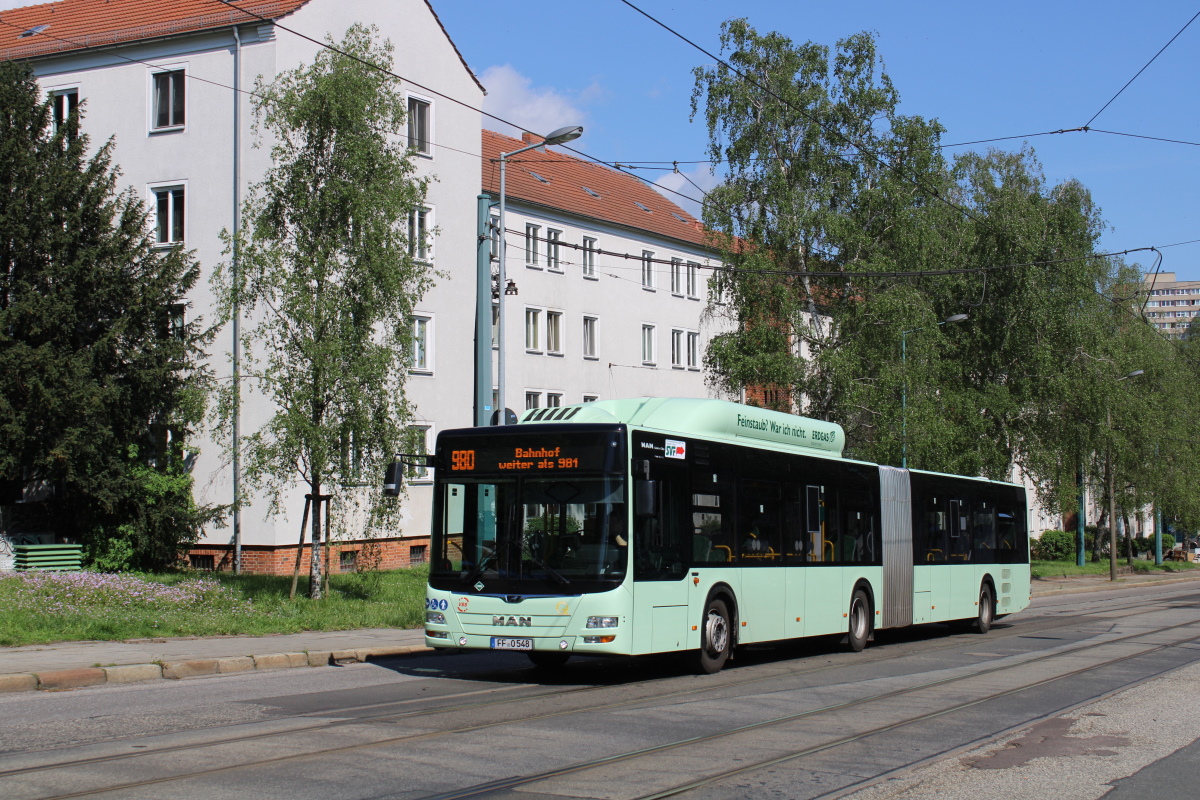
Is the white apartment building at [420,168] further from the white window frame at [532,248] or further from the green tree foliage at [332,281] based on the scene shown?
the green tree foliage at [332,281]

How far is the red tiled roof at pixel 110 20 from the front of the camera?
108 feet

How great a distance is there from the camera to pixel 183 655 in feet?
45.7

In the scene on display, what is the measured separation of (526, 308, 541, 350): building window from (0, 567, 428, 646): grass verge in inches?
866

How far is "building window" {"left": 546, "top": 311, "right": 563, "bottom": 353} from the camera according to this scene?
45.1m

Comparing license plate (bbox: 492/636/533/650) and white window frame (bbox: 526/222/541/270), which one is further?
white window frame (bbox: 526/222/541/270)

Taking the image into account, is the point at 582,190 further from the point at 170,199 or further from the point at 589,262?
the point at 170,199

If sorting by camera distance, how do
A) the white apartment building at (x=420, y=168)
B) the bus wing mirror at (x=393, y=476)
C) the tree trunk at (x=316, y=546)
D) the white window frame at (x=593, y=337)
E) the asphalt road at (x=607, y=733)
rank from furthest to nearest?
the white window frame at (x=593, y=337)
the white apartment building at (x=420, y=168)
the tree trunk at (x=316, y=546)
the bus wing mirror at (x=393, y=476)
the asphalt road at (x=607, y=733)

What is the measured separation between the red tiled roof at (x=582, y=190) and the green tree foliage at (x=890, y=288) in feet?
23.8

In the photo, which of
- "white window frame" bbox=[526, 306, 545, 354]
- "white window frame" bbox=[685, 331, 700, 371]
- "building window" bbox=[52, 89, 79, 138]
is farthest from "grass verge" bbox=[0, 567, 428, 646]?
"white window frame" bbox=[685, 331, 700, 371]

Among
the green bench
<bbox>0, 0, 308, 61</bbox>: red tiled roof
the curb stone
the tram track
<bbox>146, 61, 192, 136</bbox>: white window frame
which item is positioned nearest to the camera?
the tram track

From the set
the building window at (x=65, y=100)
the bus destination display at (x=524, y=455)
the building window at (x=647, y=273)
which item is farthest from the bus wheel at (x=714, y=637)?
the building window at (x=647, y=273)

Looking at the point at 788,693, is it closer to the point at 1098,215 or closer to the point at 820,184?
the point at 820,184

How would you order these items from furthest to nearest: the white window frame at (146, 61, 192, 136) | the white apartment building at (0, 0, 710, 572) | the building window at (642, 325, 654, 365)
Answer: the building window at (642, 325, 654, 365) < the white window frame at (146, 61, 192, 136) < the white apartment building at (0, 0, 710, 572)

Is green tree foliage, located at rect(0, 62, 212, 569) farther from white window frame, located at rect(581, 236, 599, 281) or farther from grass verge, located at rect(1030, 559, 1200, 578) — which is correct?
grass verge, located at rect(1030, 559, 1200, 578)
